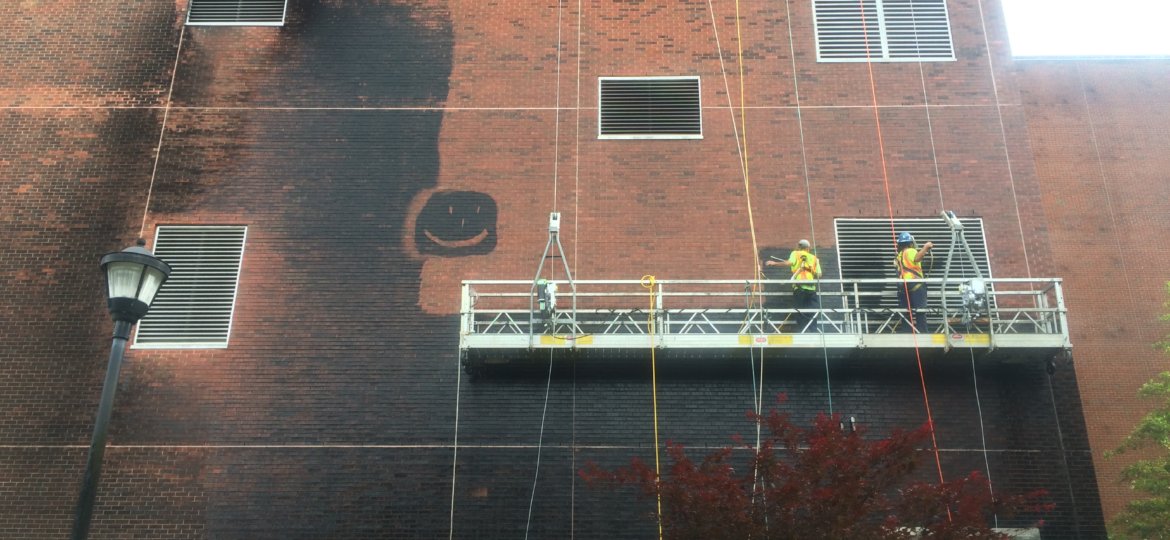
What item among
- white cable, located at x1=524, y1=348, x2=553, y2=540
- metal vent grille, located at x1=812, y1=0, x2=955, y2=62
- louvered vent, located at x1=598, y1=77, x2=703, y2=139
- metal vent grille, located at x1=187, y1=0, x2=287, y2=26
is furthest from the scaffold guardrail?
metal vent grille, located at x1=187, y1=0, x2=287, y2=26

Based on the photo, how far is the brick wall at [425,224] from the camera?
1378 cm

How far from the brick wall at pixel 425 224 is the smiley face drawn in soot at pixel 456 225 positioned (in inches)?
2.4

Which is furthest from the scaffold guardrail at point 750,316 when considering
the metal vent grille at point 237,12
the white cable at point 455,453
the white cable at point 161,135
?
the metal vent grille at point 237,12

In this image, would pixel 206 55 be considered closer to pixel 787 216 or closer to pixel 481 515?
Result: pixel 481 515

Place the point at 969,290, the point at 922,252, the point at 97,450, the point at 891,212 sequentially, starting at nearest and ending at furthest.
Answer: the point at 97,450 < the point at 969,290 < the point at 922,252 < the point at 891,212

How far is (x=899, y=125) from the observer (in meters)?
15.9

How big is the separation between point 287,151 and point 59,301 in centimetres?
444

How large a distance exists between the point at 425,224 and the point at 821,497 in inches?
320

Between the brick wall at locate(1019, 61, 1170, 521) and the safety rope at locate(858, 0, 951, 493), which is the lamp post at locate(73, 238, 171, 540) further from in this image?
the brick wall at locate(1019, 61, 1170, 521)

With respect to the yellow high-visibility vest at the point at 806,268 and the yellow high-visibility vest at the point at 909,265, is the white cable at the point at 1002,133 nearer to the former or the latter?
the yellow high-visibility vest at the point at 909,265

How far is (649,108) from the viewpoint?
16125 millimetres

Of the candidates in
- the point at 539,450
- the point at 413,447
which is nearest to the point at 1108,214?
the point at 539,450

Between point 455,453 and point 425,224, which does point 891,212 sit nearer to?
point 425,224

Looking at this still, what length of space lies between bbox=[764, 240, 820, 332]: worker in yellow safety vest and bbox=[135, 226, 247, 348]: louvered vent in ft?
29.3
